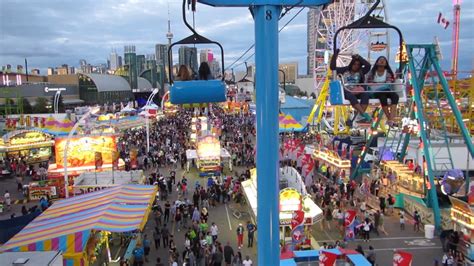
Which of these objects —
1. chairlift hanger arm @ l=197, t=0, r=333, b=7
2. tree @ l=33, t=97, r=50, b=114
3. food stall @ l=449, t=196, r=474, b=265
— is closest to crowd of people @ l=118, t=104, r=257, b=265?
food stall @ l=449, t=196, r=474, b=265

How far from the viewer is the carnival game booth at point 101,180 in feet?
49.9

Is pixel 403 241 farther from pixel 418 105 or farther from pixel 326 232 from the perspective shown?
pixel 418 105

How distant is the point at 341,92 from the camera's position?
12.9ft

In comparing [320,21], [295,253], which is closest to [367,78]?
[295,253]

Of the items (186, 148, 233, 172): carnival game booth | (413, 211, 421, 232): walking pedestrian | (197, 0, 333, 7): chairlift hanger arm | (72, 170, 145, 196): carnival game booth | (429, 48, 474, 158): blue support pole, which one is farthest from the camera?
(186, 148, 233, 172): carnival game booth

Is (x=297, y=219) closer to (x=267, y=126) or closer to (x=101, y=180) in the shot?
(x=267, y=126)

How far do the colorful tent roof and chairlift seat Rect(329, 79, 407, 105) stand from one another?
6.52 meters

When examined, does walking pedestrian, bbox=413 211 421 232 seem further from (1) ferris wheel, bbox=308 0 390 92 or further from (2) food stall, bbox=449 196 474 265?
(1) ferris wheel, bbox=308 0 390 92

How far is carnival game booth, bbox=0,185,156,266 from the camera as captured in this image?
8.38 meters

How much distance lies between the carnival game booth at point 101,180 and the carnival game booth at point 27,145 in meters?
10.9

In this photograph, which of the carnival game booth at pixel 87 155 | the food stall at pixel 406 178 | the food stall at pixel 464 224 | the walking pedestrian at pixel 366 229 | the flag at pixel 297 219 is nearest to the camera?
the food stall at pixel 464 224

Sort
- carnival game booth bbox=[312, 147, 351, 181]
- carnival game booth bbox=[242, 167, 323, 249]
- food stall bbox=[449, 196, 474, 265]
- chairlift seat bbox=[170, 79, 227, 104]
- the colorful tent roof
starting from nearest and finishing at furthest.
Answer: chairlift seat bbox=[170, 79, 227, 104]
the colorful tent roof
food stall bbox=[449, 196, 474, 265]
carnival game booth bbox=[242, 167, 323, 249]
carnival game booth bbox=[312, 147, 351, 181]

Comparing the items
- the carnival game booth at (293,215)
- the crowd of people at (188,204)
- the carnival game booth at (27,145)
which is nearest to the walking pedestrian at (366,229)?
the carnival game booth at (293,215)

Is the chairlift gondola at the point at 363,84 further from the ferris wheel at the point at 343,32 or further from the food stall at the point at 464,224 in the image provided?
the ferris wheel at the point at 343,32
